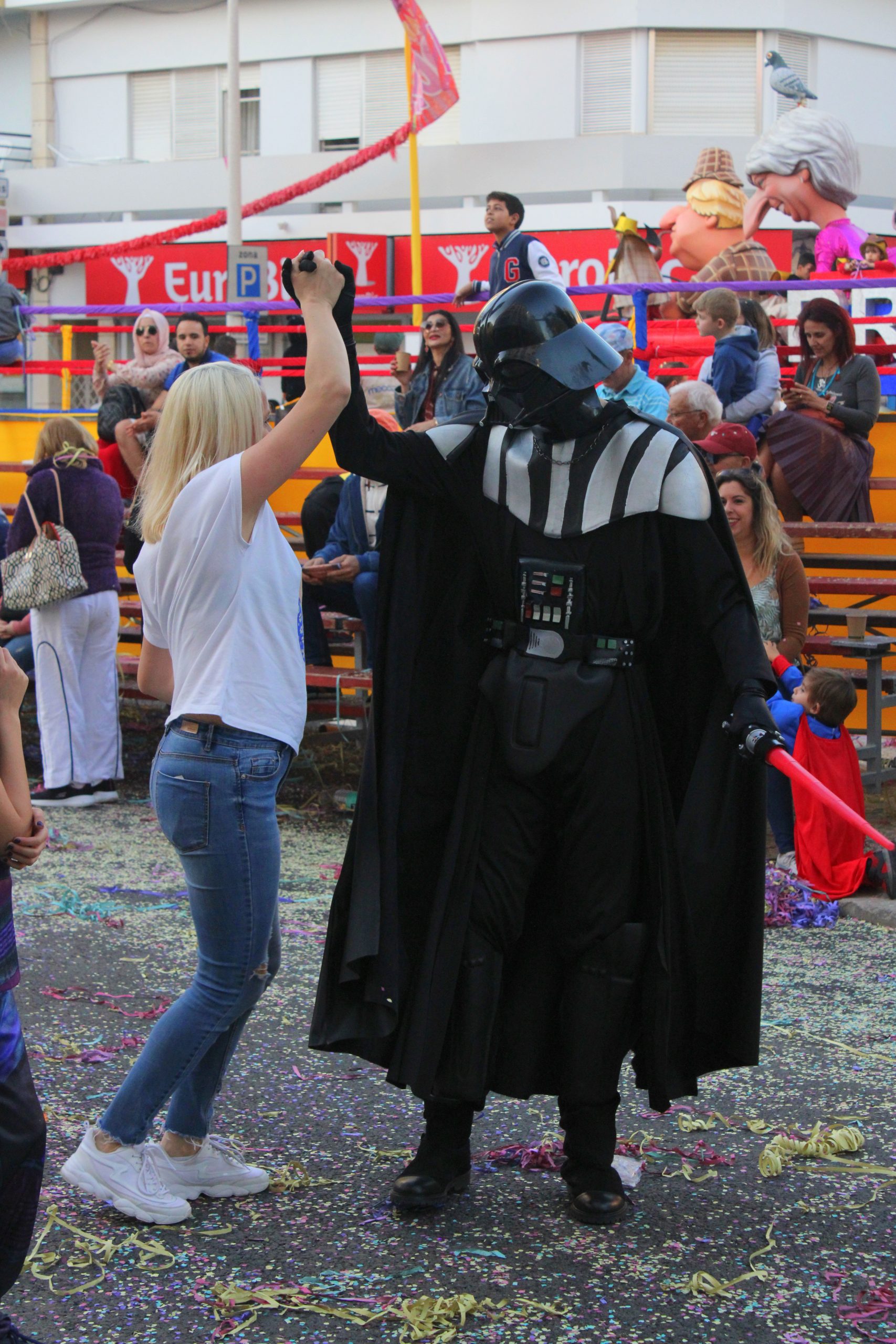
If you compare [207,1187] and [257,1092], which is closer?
[207,1187]

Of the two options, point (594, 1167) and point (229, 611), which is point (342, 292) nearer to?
point (229, 611)

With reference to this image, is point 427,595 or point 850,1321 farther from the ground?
point 427,595

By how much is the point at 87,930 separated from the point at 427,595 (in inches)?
114

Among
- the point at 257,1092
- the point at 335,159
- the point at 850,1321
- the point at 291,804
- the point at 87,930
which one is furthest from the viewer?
the point at 335,159

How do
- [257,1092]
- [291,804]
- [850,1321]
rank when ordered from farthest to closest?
[291,804] < [257,1092] < [850,1321]

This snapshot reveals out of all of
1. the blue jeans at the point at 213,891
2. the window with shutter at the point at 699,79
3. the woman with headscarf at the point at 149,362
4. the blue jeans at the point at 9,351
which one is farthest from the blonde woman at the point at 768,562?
the window with shutter at the point at 699,79

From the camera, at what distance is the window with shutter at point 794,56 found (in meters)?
26.9

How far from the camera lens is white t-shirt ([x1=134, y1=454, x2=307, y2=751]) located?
11.2 ft

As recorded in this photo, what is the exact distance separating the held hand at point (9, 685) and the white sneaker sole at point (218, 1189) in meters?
1.45

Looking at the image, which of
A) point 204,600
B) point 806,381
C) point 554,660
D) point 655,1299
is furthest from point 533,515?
point 806,381

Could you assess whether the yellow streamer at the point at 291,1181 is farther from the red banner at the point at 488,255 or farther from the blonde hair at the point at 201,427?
the red banner at the point at 488,255

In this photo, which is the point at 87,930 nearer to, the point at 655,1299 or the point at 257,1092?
the point at 257,1092

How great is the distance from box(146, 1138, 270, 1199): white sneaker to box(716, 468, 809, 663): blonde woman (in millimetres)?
3807

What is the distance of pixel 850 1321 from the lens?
310 centimetres
